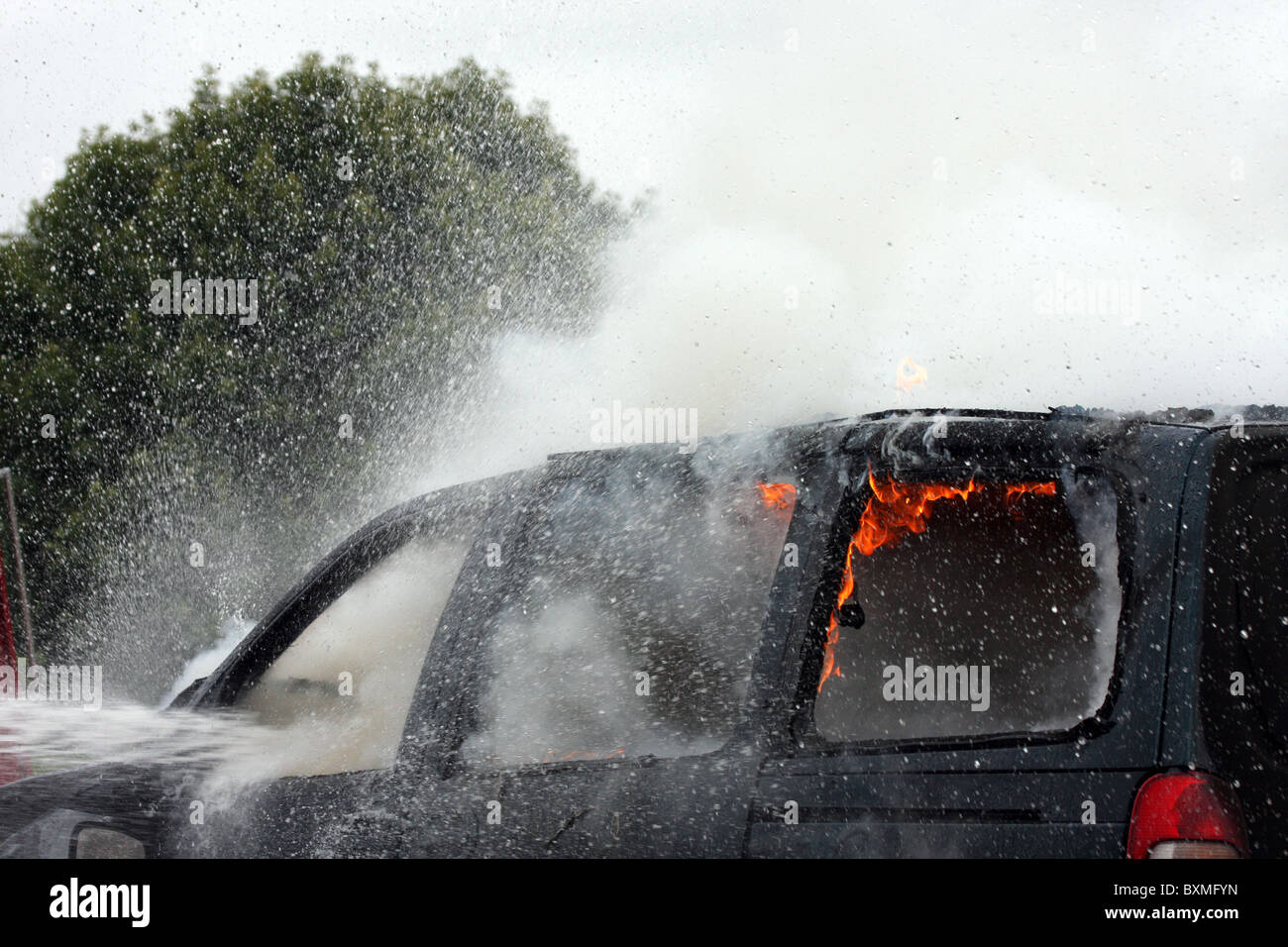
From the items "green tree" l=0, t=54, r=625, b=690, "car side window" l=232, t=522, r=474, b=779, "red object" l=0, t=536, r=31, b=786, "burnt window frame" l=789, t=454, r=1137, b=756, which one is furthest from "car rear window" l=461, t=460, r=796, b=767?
"green tree" l=0, t=54, r=625, b=690

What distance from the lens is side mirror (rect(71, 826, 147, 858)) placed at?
3074mm

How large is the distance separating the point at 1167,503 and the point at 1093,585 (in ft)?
1.40

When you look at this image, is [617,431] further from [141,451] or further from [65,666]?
[65,666]

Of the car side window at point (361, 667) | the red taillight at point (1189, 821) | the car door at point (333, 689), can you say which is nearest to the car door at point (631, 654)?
the car door at point (333, 689)

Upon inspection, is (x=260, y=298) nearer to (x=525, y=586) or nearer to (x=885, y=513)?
(x=525, y=586)

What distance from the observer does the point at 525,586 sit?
3.13 m

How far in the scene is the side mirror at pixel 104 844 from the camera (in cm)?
307

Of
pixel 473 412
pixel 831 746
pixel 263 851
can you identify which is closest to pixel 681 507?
pixel 831 746

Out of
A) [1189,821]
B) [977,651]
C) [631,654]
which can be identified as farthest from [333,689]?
[1189,821]

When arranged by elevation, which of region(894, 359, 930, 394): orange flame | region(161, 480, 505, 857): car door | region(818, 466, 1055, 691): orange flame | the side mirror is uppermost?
region(894, 359, 930, 394): orange flame

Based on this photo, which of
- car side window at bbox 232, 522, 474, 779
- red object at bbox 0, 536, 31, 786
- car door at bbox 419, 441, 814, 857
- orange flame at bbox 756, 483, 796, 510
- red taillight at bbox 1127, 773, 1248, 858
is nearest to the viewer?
red taillight at bbox 1127, 773, 1248, 858

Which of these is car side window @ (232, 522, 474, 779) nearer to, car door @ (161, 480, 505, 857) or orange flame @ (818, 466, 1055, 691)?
car door @ (161, 480, 505, 857)

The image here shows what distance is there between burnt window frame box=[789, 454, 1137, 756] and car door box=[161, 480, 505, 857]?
1020 millimetres

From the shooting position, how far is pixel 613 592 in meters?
3.02
